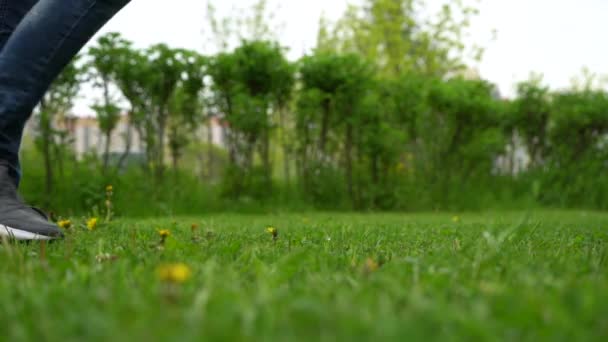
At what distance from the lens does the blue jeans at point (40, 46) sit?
78.4 inches

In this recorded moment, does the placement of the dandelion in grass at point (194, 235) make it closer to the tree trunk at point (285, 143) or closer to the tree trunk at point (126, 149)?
the tree trunk at point (126, 149)

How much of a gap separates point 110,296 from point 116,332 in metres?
0.26

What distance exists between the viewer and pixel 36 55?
6.58 ft

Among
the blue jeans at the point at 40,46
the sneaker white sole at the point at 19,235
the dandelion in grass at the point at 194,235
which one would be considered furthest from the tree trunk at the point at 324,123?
the sneaker white sole at the point at 19,235

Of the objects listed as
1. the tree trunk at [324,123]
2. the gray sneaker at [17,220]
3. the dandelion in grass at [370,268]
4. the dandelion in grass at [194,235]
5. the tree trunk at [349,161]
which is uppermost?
the tree trunk at [324,123]

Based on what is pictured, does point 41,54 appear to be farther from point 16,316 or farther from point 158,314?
point 158,314

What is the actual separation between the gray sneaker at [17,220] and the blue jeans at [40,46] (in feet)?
0.69

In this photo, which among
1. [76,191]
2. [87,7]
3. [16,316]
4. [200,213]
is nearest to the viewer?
[16,316]

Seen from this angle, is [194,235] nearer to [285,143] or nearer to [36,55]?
[36,55]

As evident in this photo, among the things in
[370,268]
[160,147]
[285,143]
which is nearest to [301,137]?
[285,143]

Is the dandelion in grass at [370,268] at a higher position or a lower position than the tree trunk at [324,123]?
lower

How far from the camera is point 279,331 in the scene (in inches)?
28.0

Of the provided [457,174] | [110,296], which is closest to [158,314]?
[110,296]

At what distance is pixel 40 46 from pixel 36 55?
36 millimetres
